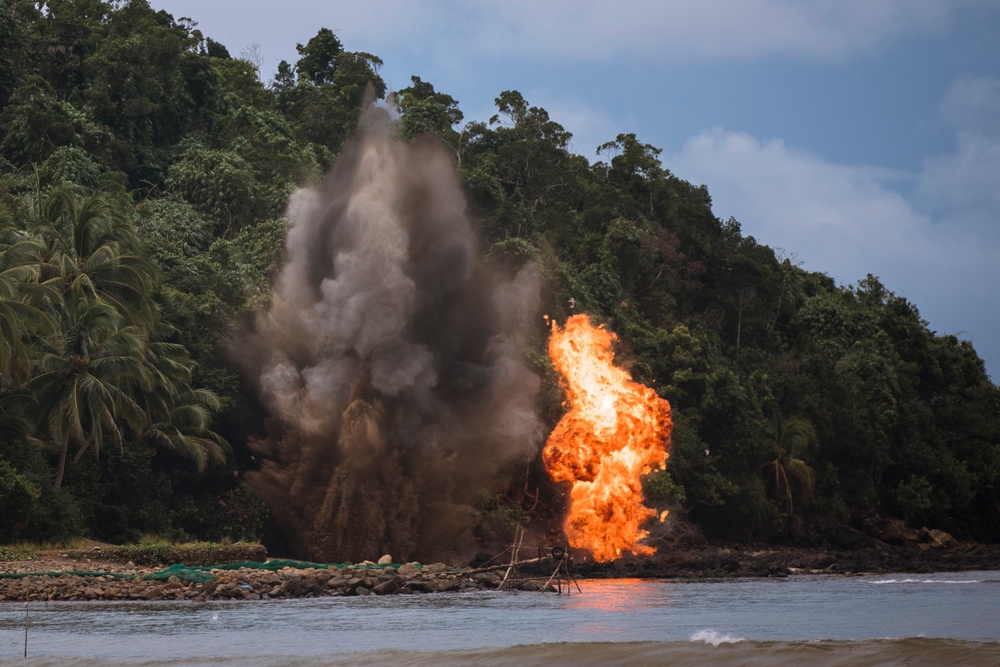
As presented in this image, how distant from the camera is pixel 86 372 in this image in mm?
40938

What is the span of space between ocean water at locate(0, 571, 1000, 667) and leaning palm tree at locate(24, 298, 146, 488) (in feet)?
31.9

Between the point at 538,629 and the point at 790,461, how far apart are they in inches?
1459

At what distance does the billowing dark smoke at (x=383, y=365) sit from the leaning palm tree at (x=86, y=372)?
251 inches

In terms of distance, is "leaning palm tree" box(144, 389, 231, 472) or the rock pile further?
"leaning palm tree" box(144, 389, 231, 472)

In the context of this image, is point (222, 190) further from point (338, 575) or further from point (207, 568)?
point (338, 575)

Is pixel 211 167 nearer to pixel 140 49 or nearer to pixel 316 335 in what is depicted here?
pixel 140 49

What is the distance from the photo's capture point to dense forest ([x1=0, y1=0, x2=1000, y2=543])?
1657 inches

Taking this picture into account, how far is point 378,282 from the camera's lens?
44.3 m

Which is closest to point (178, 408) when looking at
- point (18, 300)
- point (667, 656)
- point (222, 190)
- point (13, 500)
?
point (13, 500)

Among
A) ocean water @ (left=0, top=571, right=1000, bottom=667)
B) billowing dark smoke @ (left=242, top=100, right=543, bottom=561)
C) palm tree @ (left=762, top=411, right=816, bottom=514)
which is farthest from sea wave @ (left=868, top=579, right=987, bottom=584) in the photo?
palm tree @ (left=762, top=411, right=816, bottom=514)

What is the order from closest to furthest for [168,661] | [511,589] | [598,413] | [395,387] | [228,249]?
[168,661] → [511,589] → [395,387] → [598,413] → [228,249]

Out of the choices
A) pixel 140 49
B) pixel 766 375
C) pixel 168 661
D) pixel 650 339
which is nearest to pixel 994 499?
pixel 766 375

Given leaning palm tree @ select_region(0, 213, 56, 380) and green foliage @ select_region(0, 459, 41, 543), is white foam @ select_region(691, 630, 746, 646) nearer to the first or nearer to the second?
leaning palm tree @ select_region(0, 213, 56, 380)

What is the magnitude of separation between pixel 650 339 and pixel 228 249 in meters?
19.0
